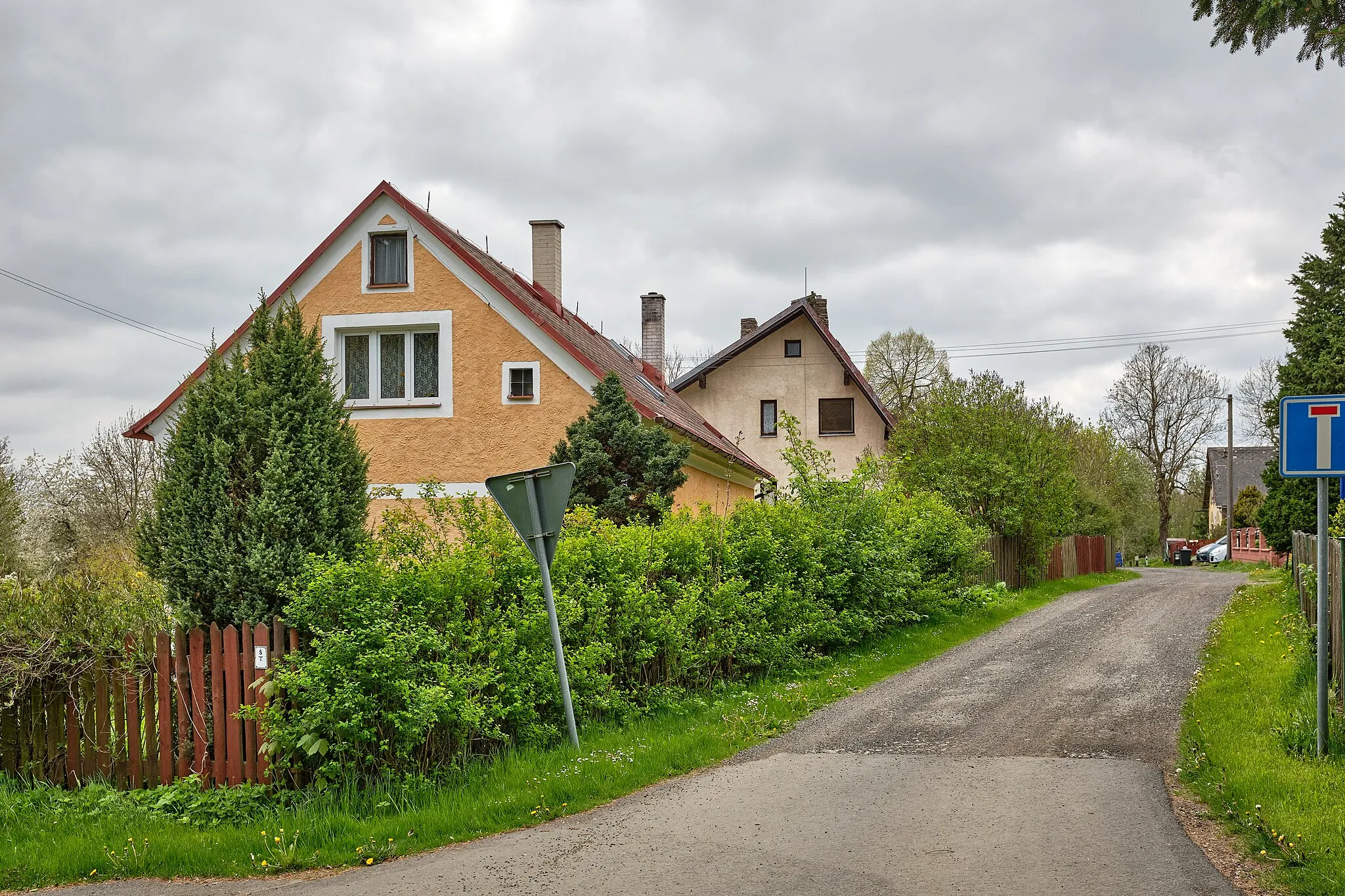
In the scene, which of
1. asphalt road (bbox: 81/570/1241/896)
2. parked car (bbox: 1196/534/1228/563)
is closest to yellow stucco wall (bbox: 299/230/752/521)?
asphalt road (bbox: 81/570/1241/896)

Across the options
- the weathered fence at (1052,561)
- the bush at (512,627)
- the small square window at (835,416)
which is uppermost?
the small square window at (835,416)

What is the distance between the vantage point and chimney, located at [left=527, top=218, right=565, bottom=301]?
26766mm

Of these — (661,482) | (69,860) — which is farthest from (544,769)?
(661,482)

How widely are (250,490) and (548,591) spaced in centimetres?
256

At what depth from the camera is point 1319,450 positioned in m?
8.22

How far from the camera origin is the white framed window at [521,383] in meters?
20.0

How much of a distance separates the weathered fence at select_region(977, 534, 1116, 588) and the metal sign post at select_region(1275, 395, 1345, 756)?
1562 cm

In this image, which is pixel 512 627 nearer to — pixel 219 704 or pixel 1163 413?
pixel 219 704

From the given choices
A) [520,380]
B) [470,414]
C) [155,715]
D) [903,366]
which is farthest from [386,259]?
[903,366]

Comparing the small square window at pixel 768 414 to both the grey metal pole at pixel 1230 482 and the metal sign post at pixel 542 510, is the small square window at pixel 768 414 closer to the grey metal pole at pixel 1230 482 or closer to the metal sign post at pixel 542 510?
the grey metal pole at pixel 1230 482

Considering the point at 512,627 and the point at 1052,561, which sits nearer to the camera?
the point at 512,627

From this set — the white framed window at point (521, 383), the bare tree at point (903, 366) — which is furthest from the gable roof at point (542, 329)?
the bare tree at point (903, 366)

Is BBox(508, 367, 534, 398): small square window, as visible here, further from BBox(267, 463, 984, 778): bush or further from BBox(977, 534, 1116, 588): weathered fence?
BBox(977, 534, 1116, 588): weathered fence

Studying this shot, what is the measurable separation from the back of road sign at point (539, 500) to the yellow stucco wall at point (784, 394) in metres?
28.6
